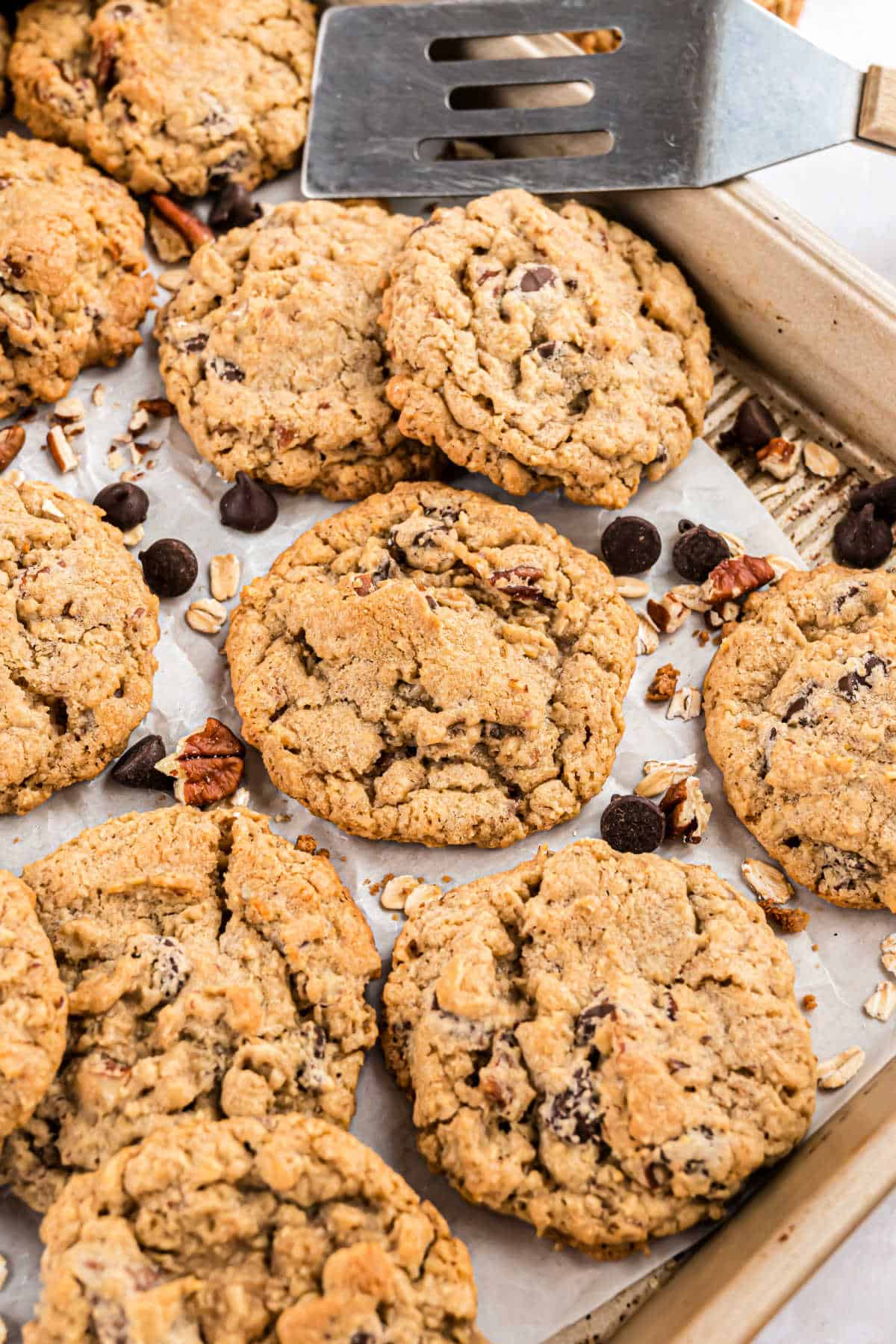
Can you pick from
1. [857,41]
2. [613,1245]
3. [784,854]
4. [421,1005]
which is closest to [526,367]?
[784,854]

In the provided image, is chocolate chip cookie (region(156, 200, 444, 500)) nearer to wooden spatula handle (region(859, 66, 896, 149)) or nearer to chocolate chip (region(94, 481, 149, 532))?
Answer: chocolate chip (region(94, 481, 149, 532))

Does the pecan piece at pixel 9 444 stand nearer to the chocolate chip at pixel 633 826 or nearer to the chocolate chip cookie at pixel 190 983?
the chocolate chip cookie at pixel 190 983

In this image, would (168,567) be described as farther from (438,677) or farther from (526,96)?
(526,96)

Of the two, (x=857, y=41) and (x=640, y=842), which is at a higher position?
(x=857, y=41)

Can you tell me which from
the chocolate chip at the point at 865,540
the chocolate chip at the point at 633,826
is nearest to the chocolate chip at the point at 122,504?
the chocolate chip at the point at 633,826

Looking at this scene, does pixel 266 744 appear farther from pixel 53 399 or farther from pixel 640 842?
pixel 53 399

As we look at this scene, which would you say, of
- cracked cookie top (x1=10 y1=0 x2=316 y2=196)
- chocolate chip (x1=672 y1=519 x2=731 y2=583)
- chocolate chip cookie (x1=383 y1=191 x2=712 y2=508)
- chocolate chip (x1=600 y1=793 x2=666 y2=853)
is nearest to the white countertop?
chocolate chip cookie (x1=383 y1=191 x2=712 y2=508)

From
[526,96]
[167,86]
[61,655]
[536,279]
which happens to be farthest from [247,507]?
[526,96]
